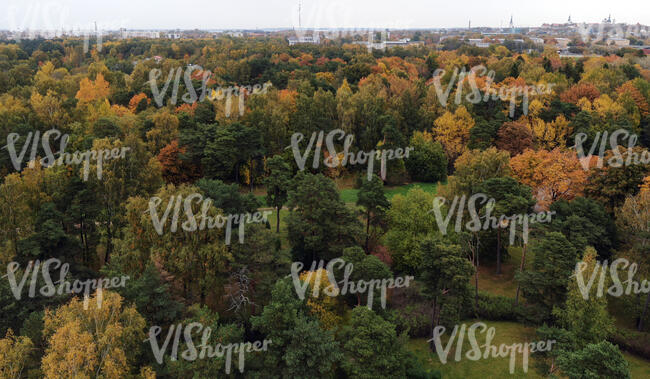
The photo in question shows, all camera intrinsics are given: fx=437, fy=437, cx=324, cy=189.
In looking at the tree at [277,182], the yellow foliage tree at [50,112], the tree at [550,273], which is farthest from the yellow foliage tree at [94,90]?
the tree at [550,273]

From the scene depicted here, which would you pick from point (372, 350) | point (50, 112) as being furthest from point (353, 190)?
point (50, 112)

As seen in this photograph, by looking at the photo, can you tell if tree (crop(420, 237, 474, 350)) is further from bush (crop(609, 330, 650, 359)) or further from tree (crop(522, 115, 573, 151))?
tree (crop(522, 115, 573, 151))

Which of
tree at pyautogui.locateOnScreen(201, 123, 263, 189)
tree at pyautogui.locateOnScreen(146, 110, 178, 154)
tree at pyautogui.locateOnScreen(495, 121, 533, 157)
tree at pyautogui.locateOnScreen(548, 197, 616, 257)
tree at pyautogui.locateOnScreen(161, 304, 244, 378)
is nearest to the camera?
tree at pyautogui.locateOnScreen(161, 304, 244, 378)

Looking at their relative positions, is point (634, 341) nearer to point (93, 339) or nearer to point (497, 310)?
point (497, 310)

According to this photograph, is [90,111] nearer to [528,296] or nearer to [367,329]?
[367,329]

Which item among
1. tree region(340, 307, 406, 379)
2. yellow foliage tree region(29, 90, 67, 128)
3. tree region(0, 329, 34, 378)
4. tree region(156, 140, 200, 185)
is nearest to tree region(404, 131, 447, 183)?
tree region(156, 140, 200, 185)

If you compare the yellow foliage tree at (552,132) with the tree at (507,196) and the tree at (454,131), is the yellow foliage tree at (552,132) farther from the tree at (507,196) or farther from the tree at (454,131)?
the tree at (507,196)
